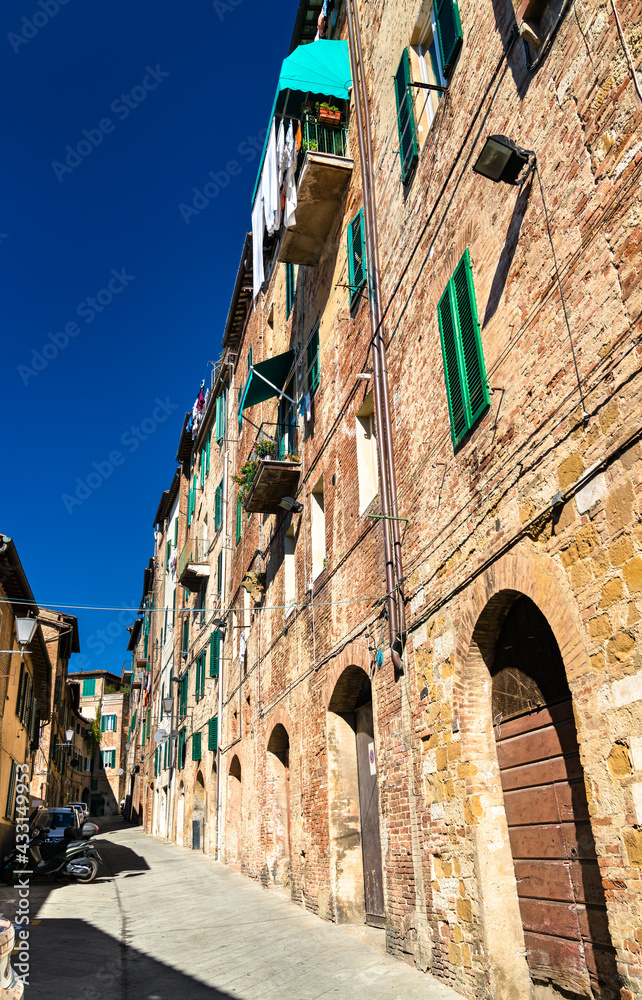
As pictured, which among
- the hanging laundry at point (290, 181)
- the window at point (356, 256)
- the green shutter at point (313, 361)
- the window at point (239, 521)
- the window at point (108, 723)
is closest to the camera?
the window at point (356, 256)

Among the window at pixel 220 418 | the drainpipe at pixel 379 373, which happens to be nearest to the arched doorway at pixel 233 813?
the window at pixel 220 418

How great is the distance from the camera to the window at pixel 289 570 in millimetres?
12791

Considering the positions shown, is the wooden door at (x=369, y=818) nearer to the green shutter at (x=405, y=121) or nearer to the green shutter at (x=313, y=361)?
the green shutter at (x=313, y=361)

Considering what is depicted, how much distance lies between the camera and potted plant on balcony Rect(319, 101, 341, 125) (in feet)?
36.0

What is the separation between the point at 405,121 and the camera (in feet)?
27.1

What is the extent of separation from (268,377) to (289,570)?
12.1 ft

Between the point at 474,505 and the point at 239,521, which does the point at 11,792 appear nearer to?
the point at 239,521

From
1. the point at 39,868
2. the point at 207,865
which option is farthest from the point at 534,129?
the point at 207,865

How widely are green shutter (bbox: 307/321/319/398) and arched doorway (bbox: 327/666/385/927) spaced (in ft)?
15.7

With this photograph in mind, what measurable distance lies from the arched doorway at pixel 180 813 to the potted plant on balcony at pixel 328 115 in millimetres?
22831

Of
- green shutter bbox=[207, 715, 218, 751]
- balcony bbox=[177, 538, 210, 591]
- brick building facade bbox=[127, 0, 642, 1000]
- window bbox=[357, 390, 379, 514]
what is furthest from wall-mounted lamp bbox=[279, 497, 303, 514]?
balcony bbox=[177, 538, 210, 591]

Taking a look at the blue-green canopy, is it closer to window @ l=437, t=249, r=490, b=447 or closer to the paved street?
window @ l=437, t=249, r=490, b=447

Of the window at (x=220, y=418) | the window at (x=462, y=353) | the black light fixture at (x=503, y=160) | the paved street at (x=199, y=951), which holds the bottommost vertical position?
the paved street at (x=199, y=951)

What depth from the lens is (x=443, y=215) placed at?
6969 mm
